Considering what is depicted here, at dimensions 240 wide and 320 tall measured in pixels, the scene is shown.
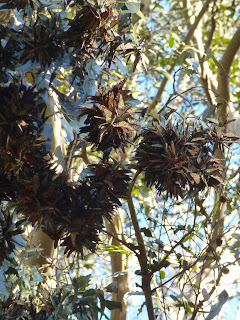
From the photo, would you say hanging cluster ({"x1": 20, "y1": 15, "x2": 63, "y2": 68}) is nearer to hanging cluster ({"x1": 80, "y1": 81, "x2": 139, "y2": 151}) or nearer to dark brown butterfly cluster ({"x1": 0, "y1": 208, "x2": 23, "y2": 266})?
hanging cluster ({"x1": 80, "y1": 81, "x2": 139, "y2": 151})

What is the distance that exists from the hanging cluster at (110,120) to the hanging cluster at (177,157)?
2.0 inches

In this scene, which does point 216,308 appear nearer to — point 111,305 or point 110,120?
point 111,305

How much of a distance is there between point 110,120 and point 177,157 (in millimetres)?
143

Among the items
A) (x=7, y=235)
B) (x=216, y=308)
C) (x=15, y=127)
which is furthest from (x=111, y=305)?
(x=15, y=127)

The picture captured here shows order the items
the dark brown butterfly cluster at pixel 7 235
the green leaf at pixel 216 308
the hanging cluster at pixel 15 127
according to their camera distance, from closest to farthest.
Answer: the hanging cluster at pixel 15 127, the dark brown butterfly cluster at pixel 7 235, the green leaf at pixel 216 308

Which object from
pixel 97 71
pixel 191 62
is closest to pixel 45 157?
pixel 97 71

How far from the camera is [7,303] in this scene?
1.15 meters

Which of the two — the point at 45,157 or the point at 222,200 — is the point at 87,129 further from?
the point at 222,200

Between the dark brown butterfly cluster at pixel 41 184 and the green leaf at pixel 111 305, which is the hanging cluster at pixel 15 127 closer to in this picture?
the dark brown butterfly cluster at pixel 41 184

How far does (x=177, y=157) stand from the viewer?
36.4 inches

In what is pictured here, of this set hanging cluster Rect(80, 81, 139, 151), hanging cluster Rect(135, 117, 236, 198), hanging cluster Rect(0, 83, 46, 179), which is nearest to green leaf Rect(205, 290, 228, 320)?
hanging cluster Rect(135, 117, 236, 198)

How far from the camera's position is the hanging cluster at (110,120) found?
90 centimetres

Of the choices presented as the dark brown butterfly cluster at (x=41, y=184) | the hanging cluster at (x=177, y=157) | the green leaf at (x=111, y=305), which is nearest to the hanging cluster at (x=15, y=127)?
the dark brown butterfly cluster at (x=41, y=184)

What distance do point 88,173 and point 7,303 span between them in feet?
1.22
